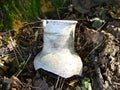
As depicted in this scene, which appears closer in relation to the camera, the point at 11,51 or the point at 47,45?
the point at 47,45

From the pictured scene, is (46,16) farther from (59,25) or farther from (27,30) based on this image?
(59,25)

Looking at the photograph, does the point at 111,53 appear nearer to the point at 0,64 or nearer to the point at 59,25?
the point at 59,25

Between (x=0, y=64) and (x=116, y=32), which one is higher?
(x=116, y=32)

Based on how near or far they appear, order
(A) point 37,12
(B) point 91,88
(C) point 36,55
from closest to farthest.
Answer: (B) point 91,88, (C) point 36,55, (A) point 37,12

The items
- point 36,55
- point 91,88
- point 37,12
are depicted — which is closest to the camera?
point 91,88

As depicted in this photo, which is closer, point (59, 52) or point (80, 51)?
point (59, 52)

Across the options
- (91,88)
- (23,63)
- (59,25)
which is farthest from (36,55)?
(91,88)

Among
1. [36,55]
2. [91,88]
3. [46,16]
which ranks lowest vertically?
[91,88]
